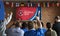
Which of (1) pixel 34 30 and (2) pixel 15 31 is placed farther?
(2) pixel 15 31

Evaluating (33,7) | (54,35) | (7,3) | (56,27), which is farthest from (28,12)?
(54,35)

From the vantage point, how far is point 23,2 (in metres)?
9.30

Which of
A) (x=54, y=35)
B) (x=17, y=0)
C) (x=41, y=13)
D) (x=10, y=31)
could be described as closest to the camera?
(x=54, y=35)

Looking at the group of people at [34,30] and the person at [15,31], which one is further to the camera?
the person at [15,31]

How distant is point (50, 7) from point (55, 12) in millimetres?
316

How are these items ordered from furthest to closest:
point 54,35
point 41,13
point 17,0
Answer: point 41,13 → point 17,0 → point 54,35

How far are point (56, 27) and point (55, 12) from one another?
4892mm

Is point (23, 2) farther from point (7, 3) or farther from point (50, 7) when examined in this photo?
point (50, 7)

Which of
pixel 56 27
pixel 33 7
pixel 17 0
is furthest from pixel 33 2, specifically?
pixel 56 27

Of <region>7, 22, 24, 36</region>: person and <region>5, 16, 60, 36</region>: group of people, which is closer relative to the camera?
<region>5, 16, 60, 36</region>: group of people

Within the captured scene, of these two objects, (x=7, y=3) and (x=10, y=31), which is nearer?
(x=10, y=31)

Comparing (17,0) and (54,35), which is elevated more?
(17,0)

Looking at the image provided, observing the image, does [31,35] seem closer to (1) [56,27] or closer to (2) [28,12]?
(1) [56,27]

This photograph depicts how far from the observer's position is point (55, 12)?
31.7ft
